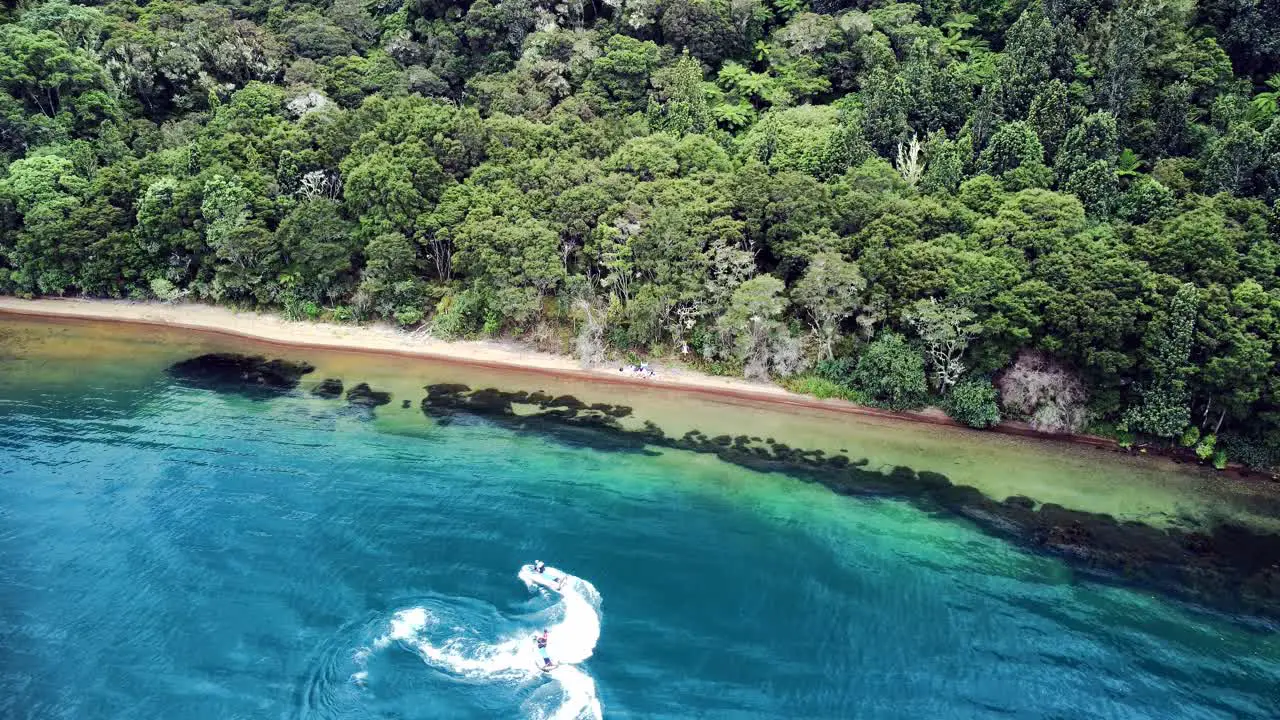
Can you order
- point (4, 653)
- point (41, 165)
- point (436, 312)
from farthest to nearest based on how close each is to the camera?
point (41, 165) → point (436, 312) → point (4, 653)

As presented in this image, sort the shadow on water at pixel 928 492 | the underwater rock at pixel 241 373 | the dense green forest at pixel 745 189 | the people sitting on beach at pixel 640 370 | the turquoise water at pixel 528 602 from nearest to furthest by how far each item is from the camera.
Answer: the turquoise water at pixel 528 602 → the shadow on water at pixel 928 492 → the dense green forest at pixel 745 189 → the underwater rock at pixel 241 373 → the people sitting on beach at pixel 640 370

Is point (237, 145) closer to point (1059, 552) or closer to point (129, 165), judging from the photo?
point (129, 165)

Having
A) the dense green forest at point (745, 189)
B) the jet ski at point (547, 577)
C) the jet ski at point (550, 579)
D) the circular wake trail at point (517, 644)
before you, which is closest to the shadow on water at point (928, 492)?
the dense green forest at point (745, 189)

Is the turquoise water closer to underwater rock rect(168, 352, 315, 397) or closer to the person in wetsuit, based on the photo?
the person in wetsuit

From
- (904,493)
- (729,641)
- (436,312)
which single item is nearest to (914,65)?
(904,493)

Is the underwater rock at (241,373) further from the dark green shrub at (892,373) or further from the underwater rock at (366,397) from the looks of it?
the dark green shrub at (892,373)

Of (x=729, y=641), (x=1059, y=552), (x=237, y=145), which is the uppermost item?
(x=237, y=145)

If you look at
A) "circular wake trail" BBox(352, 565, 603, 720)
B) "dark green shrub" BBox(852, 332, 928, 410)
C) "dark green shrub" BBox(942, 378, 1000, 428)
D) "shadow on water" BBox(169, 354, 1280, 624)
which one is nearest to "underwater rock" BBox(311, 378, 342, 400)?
"shadow on water" BBox(169, 354, 1280, 624)
